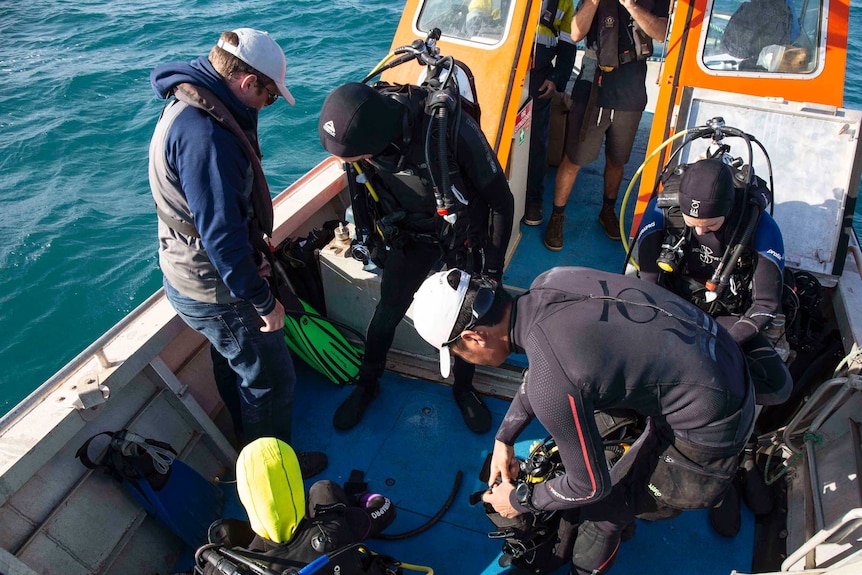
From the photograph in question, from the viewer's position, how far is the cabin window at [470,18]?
3.64 metres

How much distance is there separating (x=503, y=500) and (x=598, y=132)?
2696 millimetres

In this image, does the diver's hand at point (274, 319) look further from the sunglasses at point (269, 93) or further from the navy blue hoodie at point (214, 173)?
the sunglasses at point (269, 93)

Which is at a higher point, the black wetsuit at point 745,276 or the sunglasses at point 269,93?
the sunglasses at point 269,93

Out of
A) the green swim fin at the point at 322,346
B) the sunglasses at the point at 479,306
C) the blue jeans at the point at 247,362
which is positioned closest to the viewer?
the sunglasses at the point at 479,306

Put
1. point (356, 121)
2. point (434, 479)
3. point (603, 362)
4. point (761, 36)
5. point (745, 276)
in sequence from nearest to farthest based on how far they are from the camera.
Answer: point (603, 362) < point (356, 121) < point (745, 276) < point (434, 479) < point (761, 36)

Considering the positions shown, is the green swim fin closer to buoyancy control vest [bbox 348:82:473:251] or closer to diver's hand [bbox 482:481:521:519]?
buoyancy control vest [bbox 348:82:473:251]

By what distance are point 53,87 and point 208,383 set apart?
8814mm

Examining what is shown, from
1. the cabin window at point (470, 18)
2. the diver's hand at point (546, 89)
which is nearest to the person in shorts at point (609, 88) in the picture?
the diver's hand at point (546, 89)

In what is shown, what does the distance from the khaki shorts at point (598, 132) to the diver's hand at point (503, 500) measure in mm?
2590

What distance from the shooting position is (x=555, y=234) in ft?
13.4

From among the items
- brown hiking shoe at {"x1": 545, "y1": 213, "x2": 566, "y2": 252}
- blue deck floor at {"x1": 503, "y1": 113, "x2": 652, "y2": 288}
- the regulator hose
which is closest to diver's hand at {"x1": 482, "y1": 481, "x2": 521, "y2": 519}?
the regulator hose

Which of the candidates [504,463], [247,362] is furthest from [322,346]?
[504,463]

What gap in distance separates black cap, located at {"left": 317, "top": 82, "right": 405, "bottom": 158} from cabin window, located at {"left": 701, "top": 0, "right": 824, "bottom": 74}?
7.72 feet

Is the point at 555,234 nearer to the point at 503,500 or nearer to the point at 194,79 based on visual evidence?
the point at 503,500
